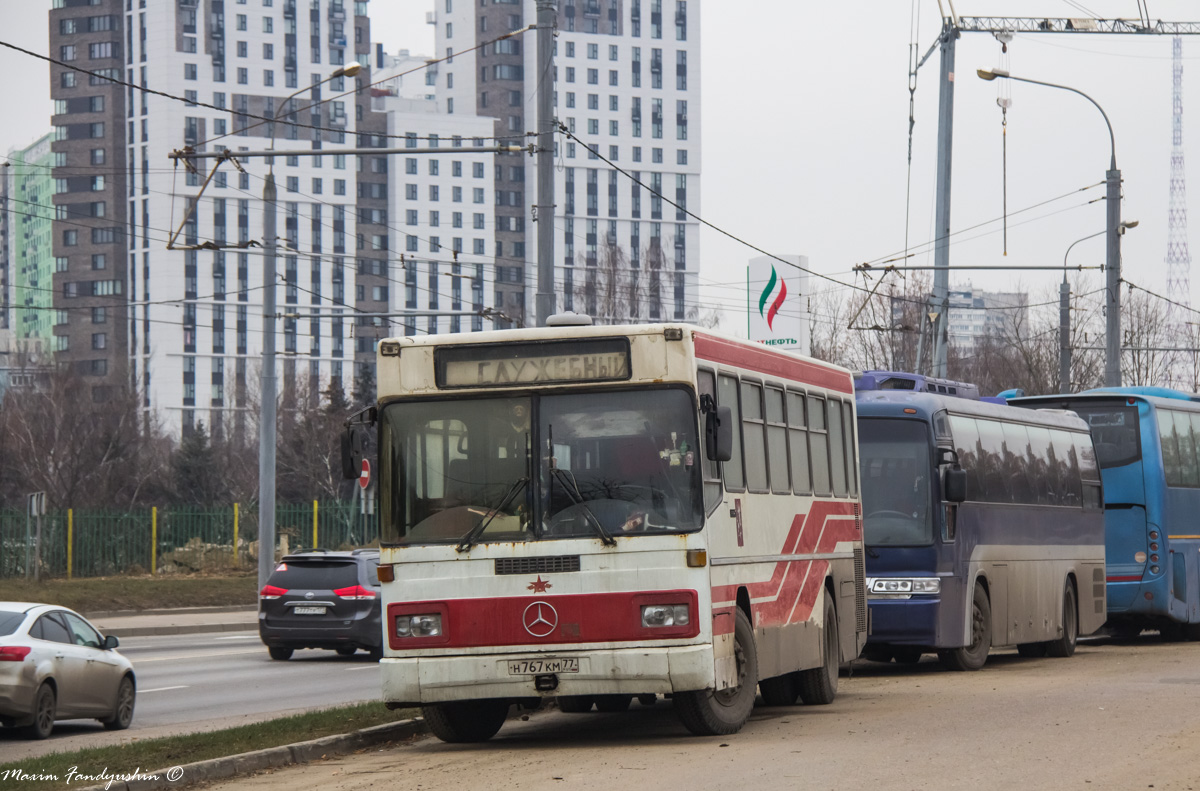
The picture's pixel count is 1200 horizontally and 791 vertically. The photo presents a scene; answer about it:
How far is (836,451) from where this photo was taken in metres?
15.7

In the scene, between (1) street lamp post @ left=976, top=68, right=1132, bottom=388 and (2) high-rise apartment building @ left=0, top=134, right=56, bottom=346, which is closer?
(1) street lamp post @ left=976, top=68, right=1132, bottom=388

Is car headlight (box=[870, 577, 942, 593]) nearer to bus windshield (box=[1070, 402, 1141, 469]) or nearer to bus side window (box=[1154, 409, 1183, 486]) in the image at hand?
bus windshield (box=[1070, 402, 1141, 469])

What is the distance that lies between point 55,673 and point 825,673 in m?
6.77

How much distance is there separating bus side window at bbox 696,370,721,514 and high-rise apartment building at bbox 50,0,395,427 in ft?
412

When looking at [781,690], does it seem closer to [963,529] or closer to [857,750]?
[857,750]

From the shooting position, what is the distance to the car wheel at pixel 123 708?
1620 centimetres

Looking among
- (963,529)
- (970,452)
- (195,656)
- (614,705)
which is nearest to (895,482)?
(963,529)

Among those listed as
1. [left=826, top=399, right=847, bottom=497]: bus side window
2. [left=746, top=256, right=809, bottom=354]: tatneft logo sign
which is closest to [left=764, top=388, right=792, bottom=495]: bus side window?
[left=826, top=399, right=847, bottom=497]: bus side window

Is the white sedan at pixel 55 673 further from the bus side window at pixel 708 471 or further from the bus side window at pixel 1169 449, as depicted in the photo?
the bus side window at pixel 1169 449

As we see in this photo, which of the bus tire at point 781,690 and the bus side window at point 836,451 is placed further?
the bus side window at point 836,451

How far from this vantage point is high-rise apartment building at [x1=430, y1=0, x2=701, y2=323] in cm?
16225

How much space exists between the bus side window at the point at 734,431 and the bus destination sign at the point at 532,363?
1.01 m

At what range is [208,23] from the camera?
5605 inches

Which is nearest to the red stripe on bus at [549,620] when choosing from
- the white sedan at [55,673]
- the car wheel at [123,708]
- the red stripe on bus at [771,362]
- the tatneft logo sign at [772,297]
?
the red stripe on bus at [771,362]
